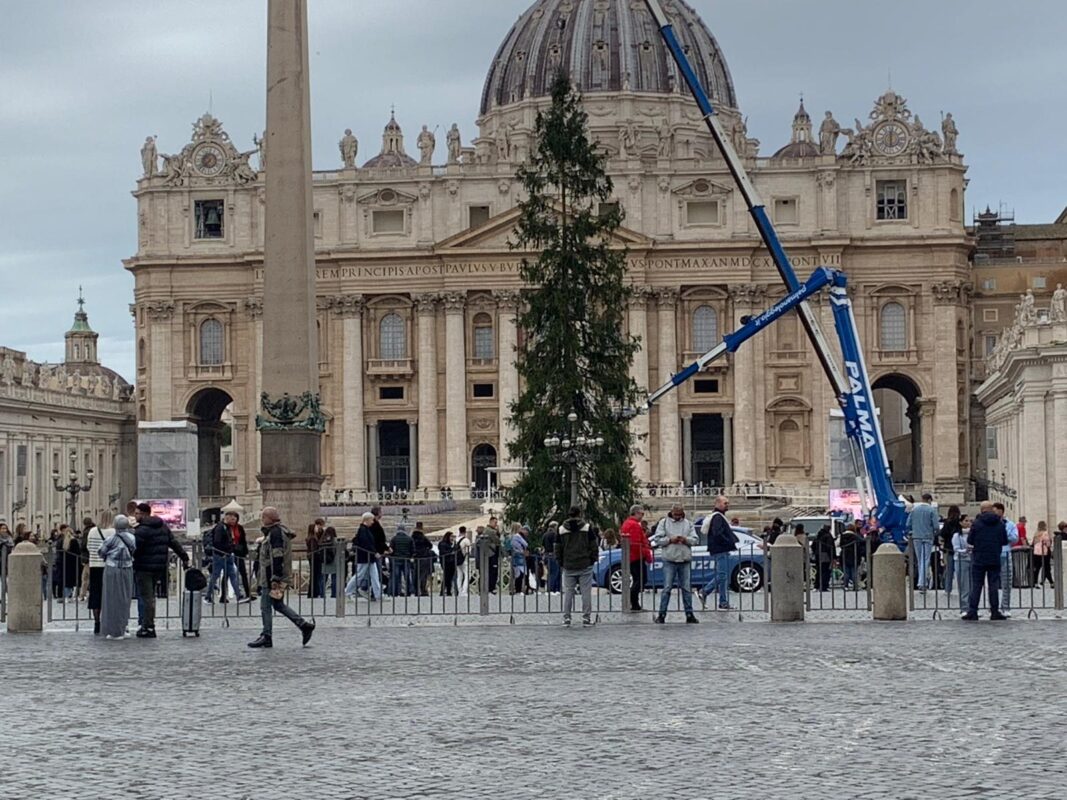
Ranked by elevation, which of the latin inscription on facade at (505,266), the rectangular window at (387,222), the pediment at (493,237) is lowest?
the latin inscription on facade at (505,266)

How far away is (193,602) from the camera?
79.7 ft

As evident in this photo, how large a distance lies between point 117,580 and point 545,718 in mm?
10187

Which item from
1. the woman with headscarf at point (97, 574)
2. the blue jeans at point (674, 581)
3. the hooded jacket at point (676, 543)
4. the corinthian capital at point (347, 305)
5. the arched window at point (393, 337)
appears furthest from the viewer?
the arched window at point (393, 337)

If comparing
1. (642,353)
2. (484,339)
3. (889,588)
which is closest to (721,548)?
(889,588)

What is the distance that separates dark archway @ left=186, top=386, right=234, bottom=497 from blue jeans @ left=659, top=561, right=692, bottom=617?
240 feet

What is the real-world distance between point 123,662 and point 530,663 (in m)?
3.82

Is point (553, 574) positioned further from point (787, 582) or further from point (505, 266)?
point (505, 266)

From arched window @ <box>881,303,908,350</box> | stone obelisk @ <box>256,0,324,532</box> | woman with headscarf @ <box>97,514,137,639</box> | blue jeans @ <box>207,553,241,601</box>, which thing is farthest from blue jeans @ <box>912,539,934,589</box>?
arched window @ <box>881,303,908,350</box>

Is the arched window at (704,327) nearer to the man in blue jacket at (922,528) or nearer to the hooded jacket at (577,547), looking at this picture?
the man in blue jacket at (922,528)

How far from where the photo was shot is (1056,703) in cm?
1581

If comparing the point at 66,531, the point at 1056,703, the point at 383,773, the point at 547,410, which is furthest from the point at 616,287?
the point at 383,773

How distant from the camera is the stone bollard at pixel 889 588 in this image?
25.6 metres

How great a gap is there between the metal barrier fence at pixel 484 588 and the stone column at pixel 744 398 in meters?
57.4

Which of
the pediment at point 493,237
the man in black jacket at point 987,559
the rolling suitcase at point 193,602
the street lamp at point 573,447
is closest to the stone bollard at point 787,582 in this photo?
the man in black jacket at point 987,559
